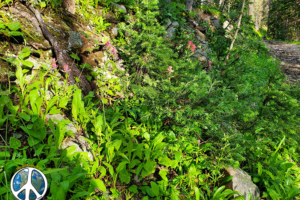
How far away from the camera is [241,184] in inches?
92.3

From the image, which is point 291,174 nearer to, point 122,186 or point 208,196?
point 208,196

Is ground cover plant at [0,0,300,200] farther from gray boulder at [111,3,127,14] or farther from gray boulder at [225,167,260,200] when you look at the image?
gray boulder at [111,3,127,14]

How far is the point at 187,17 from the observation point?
8.17m

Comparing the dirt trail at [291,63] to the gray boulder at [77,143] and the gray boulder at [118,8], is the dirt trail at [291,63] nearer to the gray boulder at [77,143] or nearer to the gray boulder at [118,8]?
the gray boulder at [118,8]

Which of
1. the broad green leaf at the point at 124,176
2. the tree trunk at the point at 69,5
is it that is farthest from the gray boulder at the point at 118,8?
the broad green leaf at the point at 124,176

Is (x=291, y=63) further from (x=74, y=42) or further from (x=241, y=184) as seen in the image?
(x=74, y=42)

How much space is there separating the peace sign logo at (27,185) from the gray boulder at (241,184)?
7.97ft

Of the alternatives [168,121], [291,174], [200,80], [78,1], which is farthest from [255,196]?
[78,1]

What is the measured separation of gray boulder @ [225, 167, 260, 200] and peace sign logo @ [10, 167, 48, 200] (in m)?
2.43

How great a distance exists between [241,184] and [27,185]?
268cm

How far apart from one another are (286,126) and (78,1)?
19.9ft

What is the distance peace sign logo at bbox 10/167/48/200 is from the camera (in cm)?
97

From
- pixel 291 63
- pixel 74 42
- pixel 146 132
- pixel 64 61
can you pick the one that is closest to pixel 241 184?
pixel 146 132

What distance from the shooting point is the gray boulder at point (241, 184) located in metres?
2.29
